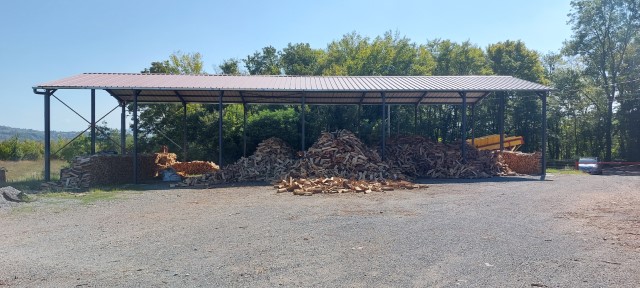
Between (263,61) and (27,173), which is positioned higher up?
(263,61)

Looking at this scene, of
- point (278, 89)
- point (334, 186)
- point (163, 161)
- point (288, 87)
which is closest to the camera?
point (334, 186)

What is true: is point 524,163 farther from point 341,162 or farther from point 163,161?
point 163,161

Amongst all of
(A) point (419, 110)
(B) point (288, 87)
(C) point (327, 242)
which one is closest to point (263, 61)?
(A) point (419, 110)

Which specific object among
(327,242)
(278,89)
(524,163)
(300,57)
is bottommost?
(327,242)

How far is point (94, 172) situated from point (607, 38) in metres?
41.1

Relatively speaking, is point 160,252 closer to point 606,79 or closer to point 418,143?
point 418,143

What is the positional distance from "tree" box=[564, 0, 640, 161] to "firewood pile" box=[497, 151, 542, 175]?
2016 cm

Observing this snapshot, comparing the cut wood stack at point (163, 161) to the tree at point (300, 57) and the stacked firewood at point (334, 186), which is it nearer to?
the stacked firewood at point (334, 186)

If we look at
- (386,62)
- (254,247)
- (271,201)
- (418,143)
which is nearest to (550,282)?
(254,247)

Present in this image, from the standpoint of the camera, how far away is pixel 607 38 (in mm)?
40844

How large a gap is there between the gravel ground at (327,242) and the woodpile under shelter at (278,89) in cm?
696

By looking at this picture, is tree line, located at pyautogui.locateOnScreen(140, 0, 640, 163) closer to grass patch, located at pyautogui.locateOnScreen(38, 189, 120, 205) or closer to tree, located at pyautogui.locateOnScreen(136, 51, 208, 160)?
tree, located at pyautogui.locateOnScreen(136, 51, 208, 160)

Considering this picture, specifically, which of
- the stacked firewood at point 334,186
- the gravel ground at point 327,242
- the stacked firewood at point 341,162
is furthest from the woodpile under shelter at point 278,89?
the gravel ground at point 327,242

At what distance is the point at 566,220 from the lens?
34.1 feet
